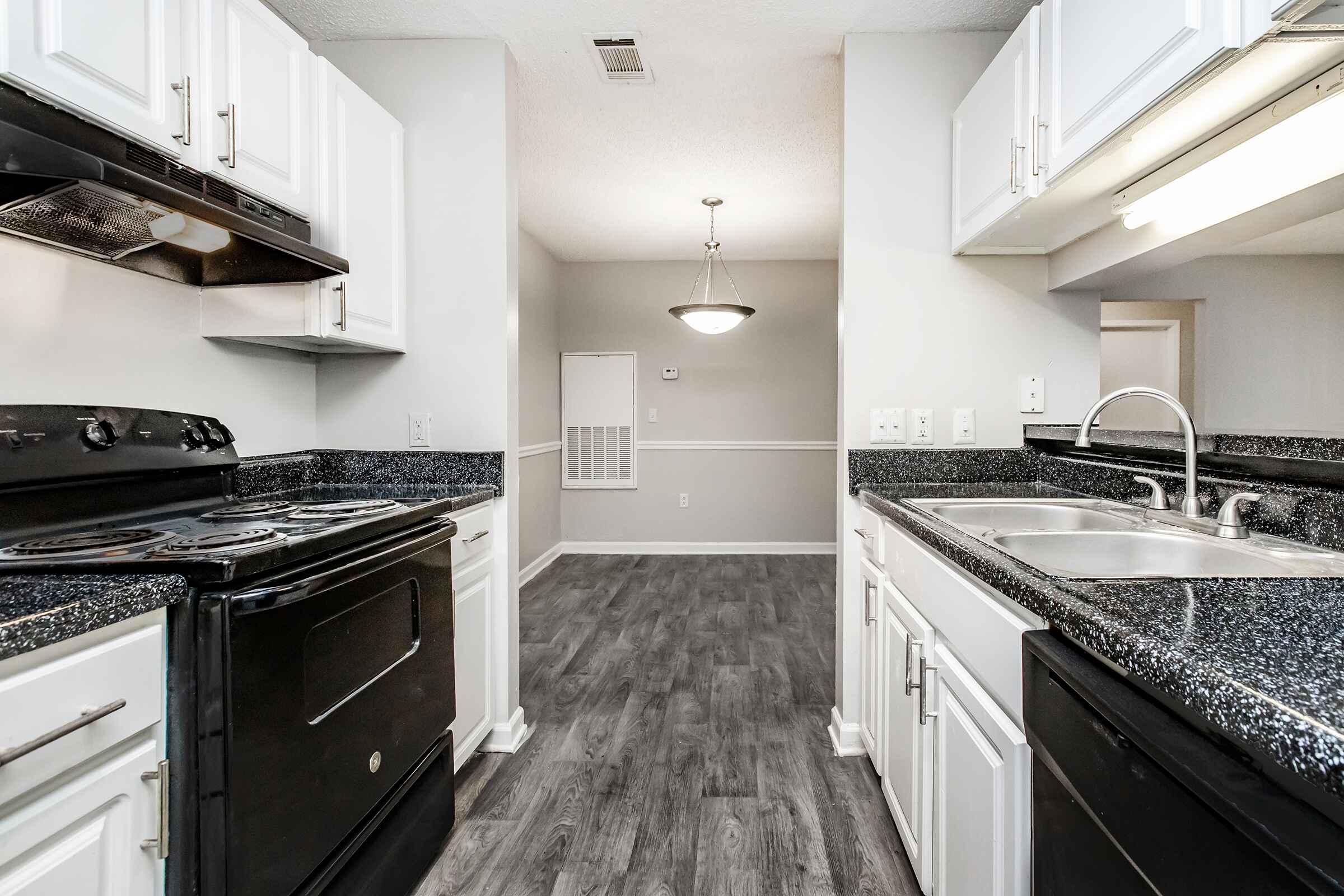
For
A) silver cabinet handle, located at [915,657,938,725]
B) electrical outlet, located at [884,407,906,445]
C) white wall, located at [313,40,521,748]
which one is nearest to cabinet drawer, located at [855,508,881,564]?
electrical outlet, located at [884,407,906,445]

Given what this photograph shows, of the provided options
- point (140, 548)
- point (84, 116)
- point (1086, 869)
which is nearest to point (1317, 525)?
point (1086, 869)

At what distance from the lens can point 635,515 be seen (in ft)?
18.7

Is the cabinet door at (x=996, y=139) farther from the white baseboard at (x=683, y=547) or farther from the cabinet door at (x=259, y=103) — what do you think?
the white baseboard at (x=683, y=547)

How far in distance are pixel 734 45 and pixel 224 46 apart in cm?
156

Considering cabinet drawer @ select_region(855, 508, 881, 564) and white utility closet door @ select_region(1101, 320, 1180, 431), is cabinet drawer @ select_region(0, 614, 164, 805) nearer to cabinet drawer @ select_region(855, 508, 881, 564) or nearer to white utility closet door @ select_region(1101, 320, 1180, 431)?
cabinet drawer @ select_region(855, 508, 881, 564)

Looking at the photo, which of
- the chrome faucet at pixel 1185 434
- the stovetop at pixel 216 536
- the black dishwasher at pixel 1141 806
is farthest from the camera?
the chrome faucet at pixel 1185 434

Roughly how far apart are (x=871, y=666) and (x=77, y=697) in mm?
1802

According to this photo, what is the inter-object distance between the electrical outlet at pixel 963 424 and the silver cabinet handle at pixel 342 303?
1898 mm

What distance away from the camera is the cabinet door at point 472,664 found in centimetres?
195

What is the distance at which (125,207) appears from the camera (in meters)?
1.28

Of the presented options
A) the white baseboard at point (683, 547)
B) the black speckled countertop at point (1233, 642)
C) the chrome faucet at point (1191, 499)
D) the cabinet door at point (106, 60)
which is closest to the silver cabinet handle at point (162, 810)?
the cabinet door at point (106, 60)

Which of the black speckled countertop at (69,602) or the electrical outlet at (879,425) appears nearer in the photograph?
the black speckled countertop at (69,602)

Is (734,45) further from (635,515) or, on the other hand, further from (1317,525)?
(635,515)

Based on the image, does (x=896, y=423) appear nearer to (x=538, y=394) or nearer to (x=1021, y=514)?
(x=1021, y=514)
